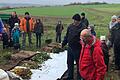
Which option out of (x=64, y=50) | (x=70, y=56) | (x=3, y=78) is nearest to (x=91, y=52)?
(x=3, y=78)

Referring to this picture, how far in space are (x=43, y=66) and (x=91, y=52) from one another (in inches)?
240

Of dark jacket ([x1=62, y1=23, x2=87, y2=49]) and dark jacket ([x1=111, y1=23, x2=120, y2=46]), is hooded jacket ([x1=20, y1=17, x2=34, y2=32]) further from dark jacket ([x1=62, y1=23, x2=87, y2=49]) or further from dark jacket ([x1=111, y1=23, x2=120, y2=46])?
dark jacket ([x1=62, y1=23, x2=87, y2=49])

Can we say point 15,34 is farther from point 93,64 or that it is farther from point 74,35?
point 93,64

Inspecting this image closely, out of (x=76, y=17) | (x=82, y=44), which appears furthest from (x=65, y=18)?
(x=82, y=44)

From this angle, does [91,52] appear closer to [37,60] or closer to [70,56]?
[70,56]

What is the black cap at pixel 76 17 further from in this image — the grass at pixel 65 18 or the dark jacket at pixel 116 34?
the grass at pixel 65 18

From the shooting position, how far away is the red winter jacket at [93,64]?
25.0ft

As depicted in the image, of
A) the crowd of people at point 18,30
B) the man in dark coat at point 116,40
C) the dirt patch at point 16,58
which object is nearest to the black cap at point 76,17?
the man in dark coat at point 116,40

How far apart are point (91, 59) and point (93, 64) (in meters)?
0.11

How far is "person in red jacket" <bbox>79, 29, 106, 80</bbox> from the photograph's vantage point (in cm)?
761

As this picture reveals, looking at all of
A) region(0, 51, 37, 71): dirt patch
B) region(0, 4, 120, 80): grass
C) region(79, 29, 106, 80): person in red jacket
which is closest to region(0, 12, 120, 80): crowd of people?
region(79, 29, 106, 80): person in red jacket

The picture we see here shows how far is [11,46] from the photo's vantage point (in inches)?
707

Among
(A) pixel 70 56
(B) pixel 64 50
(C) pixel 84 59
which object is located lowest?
(B) pixel 64 50

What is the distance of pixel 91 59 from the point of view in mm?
7836
